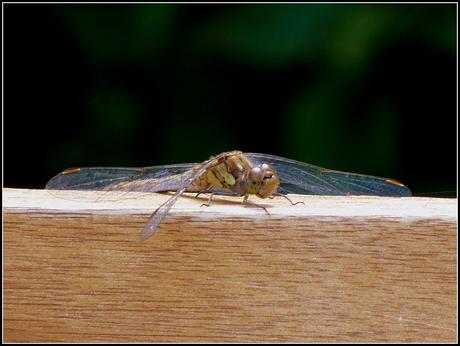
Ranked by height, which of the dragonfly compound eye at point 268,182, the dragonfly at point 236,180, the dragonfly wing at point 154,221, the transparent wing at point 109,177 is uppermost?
the dragonfly wing at point 154,221

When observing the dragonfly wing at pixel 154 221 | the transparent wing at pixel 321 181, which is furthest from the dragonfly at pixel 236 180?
the dragonfly wing at pixel 154 221

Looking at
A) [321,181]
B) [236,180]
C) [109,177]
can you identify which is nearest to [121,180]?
[109,177]

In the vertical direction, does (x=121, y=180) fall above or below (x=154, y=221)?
below

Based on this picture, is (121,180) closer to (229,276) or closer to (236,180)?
(236,180)

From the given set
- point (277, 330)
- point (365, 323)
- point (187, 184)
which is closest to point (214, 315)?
point (277, 330)

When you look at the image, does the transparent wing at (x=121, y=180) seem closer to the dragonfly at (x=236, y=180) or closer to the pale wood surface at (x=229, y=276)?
the dragonfly at (x=236, y=180)

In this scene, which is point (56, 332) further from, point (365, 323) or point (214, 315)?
point (365, 323)
